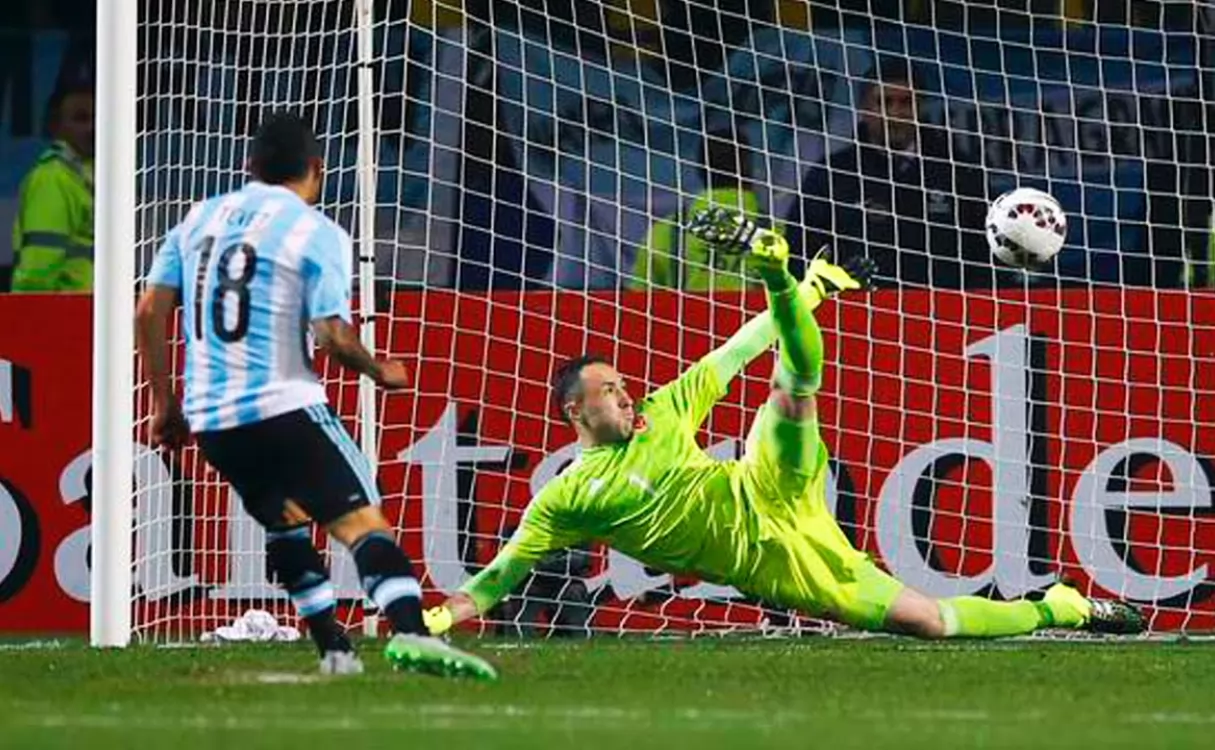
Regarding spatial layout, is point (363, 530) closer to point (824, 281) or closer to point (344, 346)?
point (344, 346)

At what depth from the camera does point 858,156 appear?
1430 cm

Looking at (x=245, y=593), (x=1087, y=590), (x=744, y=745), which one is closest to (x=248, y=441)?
(x=744, y=745)

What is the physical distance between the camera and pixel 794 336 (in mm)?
11398

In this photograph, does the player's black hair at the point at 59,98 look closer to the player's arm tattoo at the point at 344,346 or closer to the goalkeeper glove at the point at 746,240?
the goalkeeper glove at the point at 746,240

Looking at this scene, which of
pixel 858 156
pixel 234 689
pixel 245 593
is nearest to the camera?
pixel 234 689

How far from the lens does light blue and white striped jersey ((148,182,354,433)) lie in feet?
31.9

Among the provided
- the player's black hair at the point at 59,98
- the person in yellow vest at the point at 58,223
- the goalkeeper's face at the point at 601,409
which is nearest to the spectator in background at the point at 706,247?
the goalkeeper's face at the point at 601,409

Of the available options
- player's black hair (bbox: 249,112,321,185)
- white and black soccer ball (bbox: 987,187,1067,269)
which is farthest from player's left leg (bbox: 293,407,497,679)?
white and black soccer ball (bbox: 987,187,1067,269)

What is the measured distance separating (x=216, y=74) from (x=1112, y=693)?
5.68 m

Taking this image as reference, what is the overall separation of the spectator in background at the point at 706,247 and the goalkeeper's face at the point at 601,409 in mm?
1915

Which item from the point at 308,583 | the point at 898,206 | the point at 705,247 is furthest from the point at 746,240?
the point at 898,206

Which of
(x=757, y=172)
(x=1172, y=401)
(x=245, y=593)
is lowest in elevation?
(x=245, y=593)

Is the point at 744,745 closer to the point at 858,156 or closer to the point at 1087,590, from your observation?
the point at 1087,590

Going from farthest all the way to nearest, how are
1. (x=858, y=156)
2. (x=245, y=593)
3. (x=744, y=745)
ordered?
(x=858, y=156), (x=245, y=593), (x=744, y=745)
